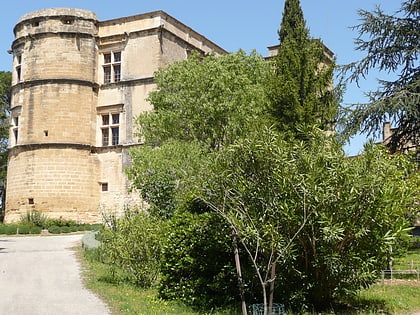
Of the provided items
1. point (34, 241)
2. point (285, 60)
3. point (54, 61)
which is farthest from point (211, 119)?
point (54, 61)

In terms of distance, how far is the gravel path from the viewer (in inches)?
371

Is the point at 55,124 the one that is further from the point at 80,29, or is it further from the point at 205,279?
the point at 205,279

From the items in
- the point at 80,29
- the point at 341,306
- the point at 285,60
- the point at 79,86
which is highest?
the point at 80,29

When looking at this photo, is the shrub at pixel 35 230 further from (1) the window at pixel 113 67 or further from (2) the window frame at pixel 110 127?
(1) the window at pixel 113 67

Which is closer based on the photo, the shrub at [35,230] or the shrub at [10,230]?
the shrub at [10,230]

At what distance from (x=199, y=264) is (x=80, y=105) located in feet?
80.6

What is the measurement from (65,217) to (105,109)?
7.30 m

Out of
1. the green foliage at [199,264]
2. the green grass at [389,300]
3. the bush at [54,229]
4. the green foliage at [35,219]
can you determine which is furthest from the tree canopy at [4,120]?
the green grass at [389,300]

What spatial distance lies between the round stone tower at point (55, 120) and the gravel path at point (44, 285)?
1201 cm

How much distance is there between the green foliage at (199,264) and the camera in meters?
9.61

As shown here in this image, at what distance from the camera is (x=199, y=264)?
32.4 feet

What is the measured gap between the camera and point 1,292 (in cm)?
1101

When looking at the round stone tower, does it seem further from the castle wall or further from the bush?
the bush

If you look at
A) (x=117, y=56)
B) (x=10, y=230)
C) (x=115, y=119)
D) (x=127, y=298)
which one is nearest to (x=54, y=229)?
(x=10, y=230)
